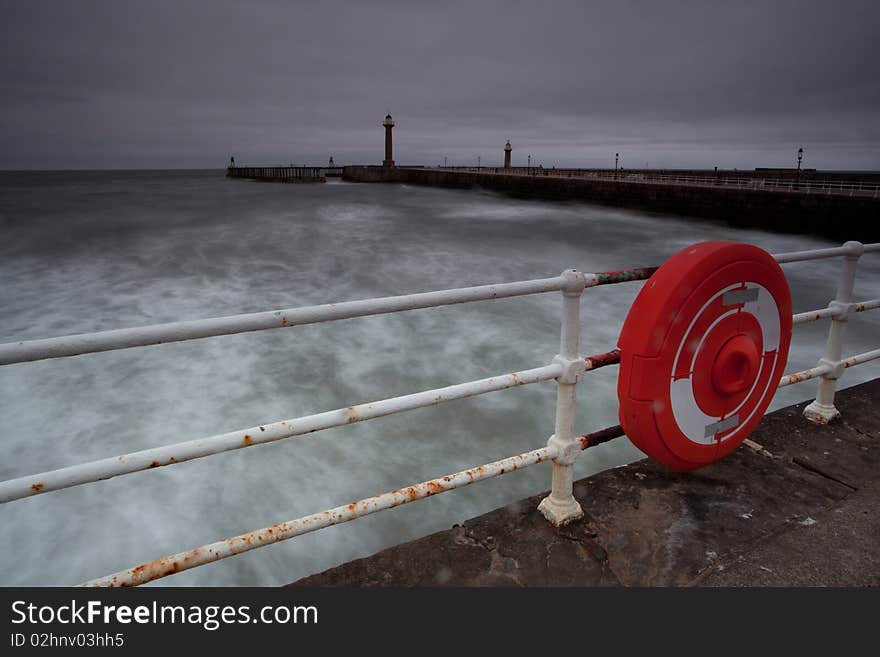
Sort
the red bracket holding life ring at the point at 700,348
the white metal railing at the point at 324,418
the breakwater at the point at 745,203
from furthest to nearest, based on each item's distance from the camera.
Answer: the breakwater at the point at 745,203 < the red bracket holding life ring at the point at 700,348 < the white metal railing at the point at 324,418

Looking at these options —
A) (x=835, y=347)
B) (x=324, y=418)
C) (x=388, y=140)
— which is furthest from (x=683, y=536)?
(x=388, y=140)

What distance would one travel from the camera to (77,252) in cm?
2017

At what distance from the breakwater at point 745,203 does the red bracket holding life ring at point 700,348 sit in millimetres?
22528

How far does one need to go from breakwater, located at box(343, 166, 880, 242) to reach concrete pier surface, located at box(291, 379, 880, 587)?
2218 cm

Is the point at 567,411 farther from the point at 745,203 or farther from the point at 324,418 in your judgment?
the point at 745,203

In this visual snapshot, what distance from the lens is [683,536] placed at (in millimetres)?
2070

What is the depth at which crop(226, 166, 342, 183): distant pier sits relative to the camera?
3172 inches

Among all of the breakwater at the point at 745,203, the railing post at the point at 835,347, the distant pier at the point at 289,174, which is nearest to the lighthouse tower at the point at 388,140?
the distant pier at the point at 289,174

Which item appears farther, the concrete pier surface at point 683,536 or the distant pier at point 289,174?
the distant pier at point 289,174

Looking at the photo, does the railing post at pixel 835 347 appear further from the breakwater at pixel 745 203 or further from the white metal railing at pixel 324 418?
the breakwater at pixel 745 203

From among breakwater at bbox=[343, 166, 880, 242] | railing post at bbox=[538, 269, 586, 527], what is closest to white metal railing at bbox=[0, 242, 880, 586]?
railing post at bbox=[538, 269, 586, 527]

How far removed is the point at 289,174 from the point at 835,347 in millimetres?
94340

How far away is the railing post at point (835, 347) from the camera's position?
2709mm

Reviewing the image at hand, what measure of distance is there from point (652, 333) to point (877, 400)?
95.2 inches
